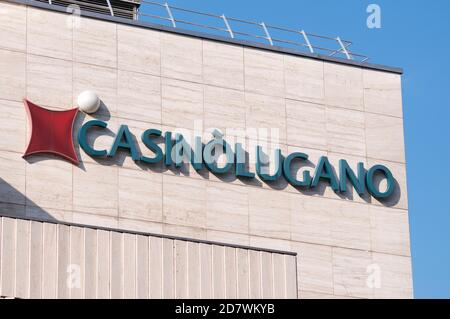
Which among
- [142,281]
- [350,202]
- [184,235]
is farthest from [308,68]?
[142,281]

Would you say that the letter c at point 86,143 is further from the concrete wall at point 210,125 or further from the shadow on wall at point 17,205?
the shadow on wall at point 17,205

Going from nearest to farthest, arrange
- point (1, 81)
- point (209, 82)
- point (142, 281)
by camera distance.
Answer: point (142, 281) < point (1, 81) < point (209, 82)

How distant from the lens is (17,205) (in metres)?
48.0

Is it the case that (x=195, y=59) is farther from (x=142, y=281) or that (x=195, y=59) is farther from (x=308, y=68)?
(x=142, y=281)

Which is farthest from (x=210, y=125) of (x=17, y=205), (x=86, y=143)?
(x=17, y=205)

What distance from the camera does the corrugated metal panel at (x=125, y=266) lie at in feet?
131

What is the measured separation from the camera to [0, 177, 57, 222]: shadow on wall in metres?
47.8

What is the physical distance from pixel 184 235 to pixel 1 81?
738 centimetres

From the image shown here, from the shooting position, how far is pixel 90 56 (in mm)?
51062

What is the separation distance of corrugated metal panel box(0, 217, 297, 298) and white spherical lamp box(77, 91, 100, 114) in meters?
9.22

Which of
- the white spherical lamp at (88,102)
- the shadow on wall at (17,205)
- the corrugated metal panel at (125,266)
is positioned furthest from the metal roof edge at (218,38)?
the corrugated metal panel at (125,266)

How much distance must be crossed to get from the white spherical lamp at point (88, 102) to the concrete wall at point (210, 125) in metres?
0.32

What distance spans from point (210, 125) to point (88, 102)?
4.40m

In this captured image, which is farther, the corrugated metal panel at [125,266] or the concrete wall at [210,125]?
the concrete wall at [210,125]
